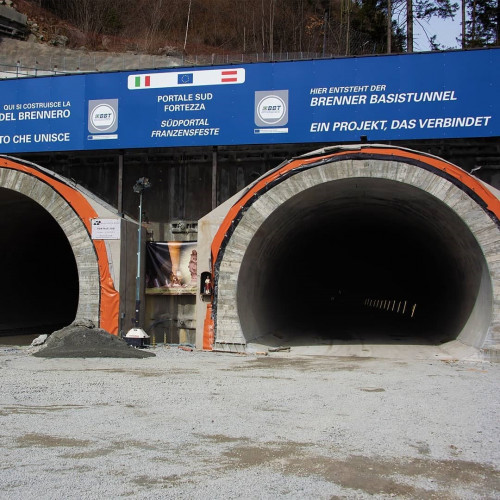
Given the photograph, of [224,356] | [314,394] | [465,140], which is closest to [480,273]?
[465,140]

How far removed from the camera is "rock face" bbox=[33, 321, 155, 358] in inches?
540

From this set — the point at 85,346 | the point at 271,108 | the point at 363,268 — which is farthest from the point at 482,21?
the point at 85,346

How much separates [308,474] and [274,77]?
15401mm

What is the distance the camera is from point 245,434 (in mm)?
6676

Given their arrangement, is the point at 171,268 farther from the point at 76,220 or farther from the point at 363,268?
the point at 363,268

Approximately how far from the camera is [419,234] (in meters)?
21.4

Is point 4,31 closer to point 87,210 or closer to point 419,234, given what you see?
point 87,210

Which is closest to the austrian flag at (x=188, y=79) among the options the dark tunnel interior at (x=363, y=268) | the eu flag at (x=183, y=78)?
the eu flag at (x=183, y=78)

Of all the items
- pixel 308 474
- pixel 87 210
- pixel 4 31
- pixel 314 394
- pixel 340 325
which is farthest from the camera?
pixel 4 31

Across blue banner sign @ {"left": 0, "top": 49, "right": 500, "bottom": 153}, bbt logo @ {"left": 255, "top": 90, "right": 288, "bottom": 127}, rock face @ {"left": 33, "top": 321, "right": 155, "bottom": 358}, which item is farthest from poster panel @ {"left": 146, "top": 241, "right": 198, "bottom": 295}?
bbt logo @ {"left": 255, "top": 90, "right": 288, "bottom": 127}

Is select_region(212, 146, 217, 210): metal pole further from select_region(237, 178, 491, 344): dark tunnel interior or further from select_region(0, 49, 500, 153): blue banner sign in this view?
select_region(237, 178, 491, 344): dark tunnel interior

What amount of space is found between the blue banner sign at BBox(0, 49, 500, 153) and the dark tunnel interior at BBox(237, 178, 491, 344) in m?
2.51

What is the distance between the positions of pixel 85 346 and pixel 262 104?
9230mm

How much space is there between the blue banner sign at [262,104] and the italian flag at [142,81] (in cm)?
3
